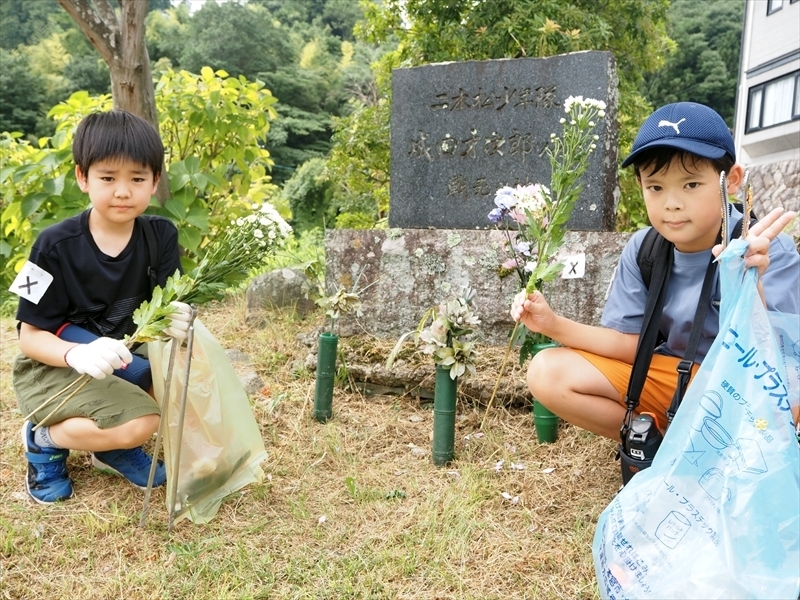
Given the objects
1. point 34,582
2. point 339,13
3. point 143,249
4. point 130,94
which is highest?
point 339,13

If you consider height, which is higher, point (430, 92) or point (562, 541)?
point (430, 92)

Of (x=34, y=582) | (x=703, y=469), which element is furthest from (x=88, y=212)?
(x=703, y=469)

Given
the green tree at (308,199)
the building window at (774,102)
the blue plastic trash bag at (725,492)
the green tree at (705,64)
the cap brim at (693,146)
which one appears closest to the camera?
the blue plastic trash bag at (725,492)

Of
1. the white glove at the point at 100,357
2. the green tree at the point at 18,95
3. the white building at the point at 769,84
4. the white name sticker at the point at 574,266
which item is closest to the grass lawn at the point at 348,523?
the white glove at the point at 100,357

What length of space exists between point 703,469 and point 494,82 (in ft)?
8.01

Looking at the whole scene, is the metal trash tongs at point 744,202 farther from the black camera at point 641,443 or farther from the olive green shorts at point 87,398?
the olive green shorts at point 87,398

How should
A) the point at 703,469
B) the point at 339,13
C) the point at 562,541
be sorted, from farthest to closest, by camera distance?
1. the point at 339,13
2. the point at 562,541
3. the point at 703,469

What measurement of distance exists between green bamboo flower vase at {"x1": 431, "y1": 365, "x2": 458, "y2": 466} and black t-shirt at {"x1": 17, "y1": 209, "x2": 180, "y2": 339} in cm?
95

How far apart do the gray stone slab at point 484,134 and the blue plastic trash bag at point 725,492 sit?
6.10 feet

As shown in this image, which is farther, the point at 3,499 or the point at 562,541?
Result: the point at 3,499

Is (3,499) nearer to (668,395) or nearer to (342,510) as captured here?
(342,510)

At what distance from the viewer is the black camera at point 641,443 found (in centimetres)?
164

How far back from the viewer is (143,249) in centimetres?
201

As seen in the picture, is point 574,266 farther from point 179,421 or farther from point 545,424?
point 179,421
